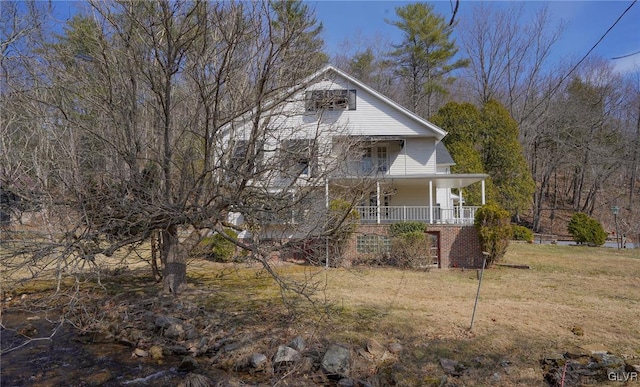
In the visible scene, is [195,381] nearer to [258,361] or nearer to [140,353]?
[258,361]

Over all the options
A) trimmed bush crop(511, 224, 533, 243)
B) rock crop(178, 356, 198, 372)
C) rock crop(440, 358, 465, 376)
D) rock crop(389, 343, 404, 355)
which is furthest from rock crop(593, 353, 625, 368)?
trimmed bush crop(511, 224, 533, 243)

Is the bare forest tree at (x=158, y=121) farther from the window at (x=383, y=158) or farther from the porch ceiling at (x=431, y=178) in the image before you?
the window at (x=383, y=158)

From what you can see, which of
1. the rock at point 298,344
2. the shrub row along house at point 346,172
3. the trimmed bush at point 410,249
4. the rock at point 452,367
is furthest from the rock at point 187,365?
the trimmed bush at point 410,249

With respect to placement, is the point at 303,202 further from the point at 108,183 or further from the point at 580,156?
the point at 580,156

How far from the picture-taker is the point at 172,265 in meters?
9.11

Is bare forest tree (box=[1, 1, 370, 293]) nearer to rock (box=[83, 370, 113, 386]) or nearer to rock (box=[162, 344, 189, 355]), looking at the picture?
rock (box=[83, 370, 113, 386])

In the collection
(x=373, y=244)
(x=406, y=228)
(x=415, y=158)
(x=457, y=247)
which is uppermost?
(x=415, y=158)

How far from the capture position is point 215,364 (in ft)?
20.9

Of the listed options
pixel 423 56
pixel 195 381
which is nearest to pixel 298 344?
pixel 195 381

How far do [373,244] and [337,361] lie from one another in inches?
398

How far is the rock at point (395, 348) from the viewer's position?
6364mm

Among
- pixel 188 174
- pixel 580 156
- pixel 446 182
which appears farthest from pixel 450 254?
pixel 580 156

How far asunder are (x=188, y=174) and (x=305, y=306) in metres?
3.75

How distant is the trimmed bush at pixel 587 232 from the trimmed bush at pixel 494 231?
11823 millimetres
